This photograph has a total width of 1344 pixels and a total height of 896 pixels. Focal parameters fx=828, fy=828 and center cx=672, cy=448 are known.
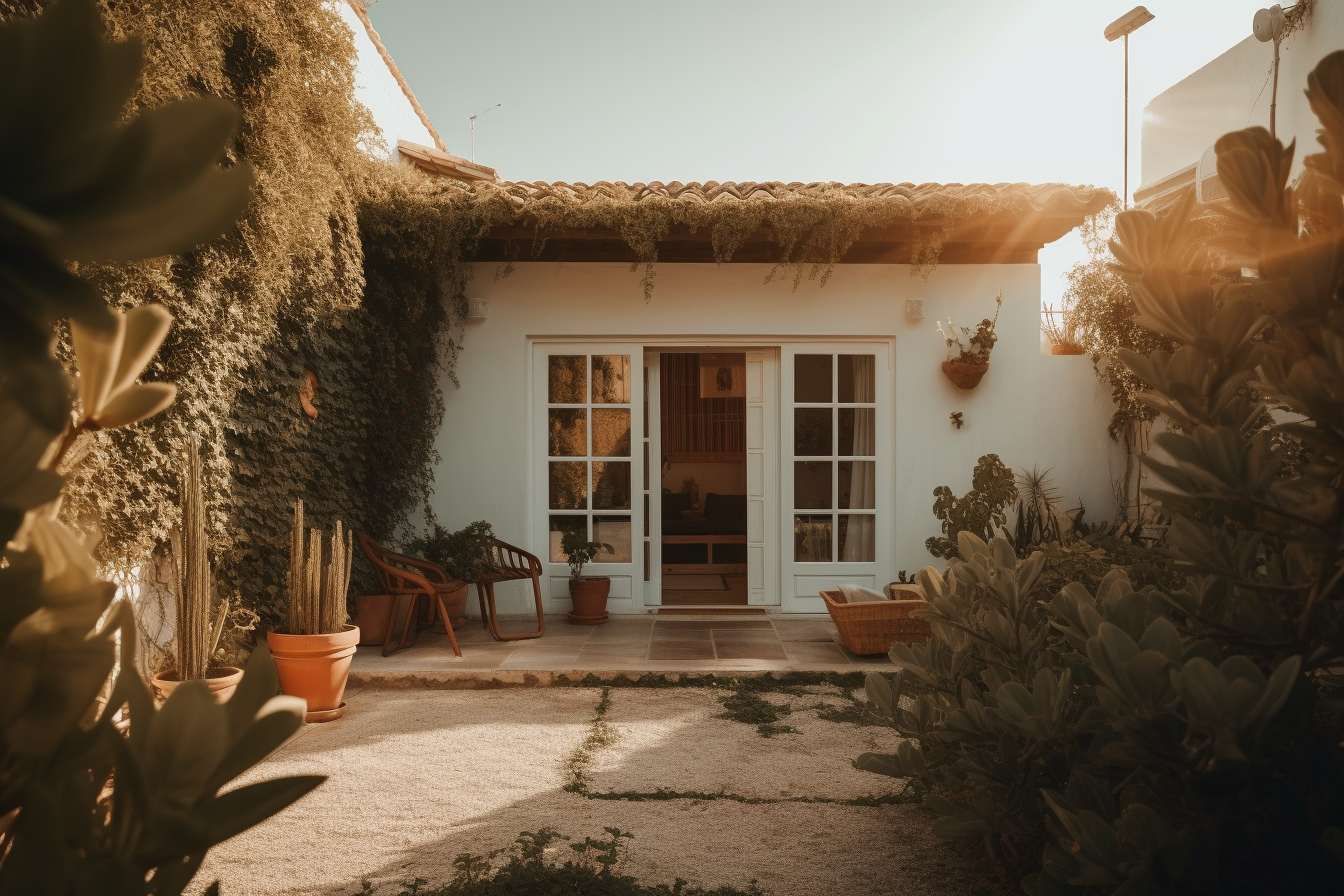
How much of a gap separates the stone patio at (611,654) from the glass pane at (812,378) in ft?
5.90

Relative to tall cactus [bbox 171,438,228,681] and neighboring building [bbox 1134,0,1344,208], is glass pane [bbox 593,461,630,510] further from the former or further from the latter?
neighboring building [bbox 1134,0,1344,208]

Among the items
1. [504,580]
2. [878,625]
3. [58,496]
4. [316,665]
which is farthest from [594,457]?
[58,496]

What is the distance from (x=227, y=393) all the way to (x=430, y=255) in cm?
208

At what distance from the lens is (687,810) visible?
10.0 ft

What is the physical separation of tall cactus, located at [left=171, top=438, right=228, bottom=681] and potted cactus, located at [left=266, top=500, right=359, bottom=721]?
0.59 meters

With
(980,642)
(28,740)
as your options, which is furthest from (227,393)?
(28,740)

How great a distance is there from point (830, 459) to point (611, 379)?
1.89 m

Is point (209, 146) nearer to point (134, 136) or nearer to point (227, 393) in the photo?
point (134, 136)

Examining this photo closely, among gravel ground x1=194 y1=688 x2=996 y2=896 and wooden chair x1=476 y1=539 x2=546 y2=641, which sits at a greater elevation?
wooden chair x1=476 y1=539 x2=546 y2=641

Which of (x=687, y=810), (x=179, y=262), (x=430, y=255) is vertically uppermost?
(x=430, y=255)

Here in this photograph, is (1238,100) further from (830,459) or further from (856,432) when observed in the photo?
(830,459)

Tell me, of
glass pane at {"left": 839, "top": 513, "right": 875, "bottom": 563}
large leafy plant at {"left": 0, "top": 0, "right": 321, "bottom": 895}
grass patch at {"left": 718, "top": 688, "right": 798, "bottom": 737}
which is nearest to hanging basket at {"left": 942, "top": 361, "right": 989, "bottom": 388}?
glass pane at {"left": 839, "top": 513, "right": 875, "bottom": 563}

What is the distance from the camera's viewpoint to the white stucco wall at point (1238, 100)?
575 centimetres

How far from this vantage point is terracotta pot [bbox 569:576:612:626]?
20.4 ft
